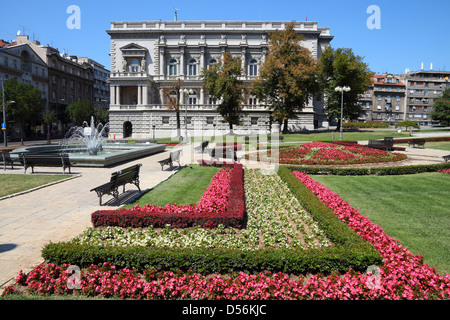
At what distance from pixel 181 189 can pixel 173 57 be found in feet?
159

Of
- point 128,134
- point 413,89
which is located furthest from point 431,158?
point 413,89

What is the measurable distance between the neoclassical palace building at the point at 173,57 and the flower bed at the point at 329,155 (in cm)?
3110

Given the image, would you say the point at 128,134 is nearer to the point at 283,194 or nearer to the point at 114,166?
the point at 114,166

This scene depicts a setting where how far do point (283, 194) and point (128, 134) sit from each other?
47.9m

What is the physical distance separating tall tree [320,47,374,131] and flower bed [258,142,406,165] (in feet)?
89.4

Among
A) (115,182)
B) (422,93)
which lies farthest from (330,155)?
(422,93)

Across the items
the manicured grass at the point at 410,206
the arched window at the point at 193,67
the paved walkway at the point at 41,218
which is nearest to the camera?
the paved walkway at the point at 41,218

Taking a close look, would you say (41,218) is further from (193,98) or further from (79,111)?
(79,111)

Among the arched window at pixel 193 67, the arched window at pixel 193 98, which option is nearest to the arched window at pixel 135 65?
the arched window at pixel 193 67

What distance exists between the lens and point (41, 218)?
876cm

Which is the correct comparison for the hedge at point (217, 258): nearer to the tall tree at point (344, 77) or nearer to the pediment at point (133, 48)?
the tall tree at point (344, 77)

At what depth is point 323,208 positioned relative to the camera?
9.00 m

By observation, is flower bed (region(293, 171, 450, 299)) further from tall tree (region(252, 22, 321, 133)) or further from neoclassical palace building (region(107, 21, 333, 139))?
neoclassical palace building (region(107, 21, 333, 139))

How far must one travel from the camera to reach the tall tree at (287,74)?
129 ft
